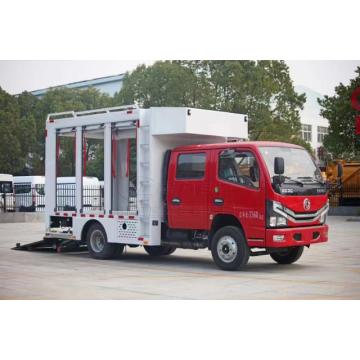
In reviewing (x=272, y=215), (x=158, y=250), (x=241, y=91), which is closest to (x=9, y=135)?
(x=158, y=250)

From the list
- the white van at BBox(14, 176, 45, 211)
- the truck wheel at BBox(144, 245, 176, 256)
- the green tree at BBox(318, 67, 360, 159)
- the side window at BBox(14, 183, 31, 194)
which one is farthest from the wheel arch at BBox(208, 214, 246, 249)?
the side window at BBox(14, 183, 31, 194)

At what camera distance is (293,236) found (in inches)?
460

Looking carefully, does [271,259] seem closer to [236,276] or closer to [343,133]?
[236,276]

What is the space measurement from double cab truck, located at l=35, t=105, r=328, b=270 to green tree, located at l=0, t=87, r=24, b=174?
1022mm

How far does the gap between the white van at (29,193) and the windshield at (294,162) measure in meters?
22.0

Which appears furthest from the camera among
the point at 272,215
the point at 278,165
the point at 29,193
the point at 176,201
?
the point at 29,193

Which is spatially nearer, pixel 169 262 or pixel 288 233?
pixel 288 233

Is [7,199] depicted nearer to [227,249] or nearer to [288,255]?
[288,255]

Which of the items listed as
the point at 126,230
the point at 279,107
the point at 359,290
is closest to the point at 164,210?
the point at 126,230

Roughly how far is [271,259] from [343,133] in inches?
205

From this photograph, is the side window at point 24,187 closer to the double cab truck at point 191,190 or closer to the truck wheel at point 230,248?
the double cab truck at point 191,190

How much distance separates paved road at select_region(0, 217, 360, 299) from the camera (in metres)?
9.75

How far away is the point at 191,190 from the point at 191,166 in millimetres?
443

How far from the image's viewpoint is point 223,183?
12148 mm
